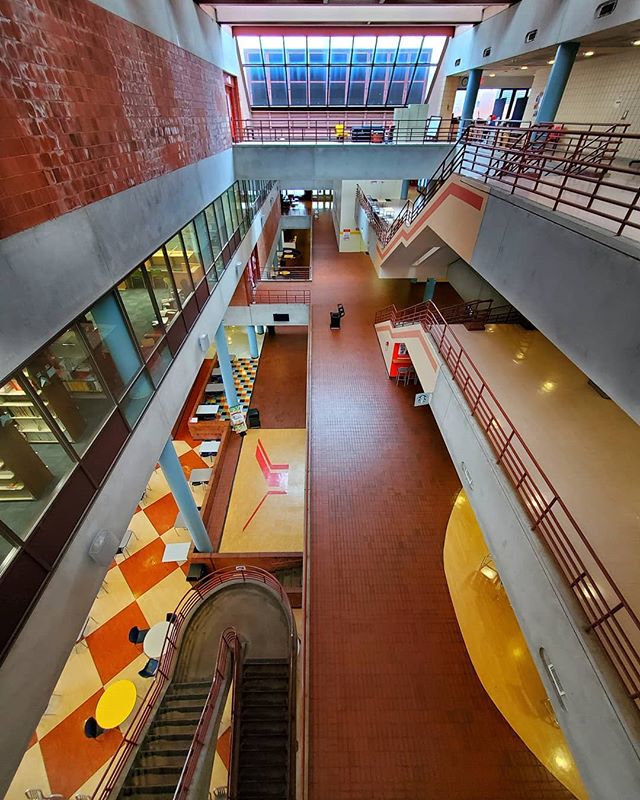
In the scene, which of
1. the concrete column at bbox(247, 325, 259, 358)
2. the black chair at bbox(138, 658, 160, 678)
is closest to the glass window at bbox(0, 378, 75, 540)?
the black chair at bbox(138, 658, 160, 678)

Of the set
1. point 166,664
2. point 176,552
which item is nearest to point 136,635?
point 176,552

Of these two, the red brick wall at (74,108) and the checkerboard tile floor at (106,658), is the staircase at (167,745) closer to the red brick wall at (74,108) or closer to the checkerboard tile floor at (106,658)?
the checkerboard tile floor at (106,658)

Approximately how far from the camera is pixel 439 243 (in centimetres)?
982

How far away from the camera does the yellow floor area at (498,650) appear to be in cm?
445

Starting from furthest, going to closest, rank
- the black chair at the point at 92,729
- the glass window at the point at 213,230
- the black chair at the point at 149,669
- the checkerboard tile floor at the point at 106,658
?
the glass window at the point at 213,230, the black chair at the point at 149,669, the black chair at the point at 92,729, the checkerboard tile floor at the point at 106,658

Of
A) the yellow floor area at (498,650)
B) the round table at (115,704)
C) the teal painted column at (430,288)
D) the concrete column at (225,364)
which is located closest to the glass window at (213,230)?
the concrete column at (225,364)

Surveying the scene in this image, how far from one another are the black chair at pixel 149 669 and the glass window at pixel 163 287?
631 centimetres

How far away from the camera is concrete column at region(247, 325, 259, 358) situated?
48.0ft

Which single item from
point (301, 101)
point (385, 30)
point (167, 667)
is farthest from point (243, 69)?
point (167, 667)

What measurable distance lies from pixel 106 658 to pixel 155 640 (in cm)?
109

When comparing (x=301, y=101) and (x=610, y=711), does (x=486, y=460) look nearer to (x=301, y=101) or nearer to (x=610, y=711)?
(x=610, y=711)

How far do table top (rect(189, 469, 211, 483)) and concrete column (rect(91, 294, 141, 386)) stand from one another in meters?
6.12

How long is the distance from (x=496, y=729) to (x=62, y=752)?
7.02 m

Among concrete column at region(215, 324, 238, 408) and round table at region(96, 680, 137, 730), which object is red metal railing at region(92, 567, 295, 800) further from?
concrete column at region(215, 324, 238, 408)
